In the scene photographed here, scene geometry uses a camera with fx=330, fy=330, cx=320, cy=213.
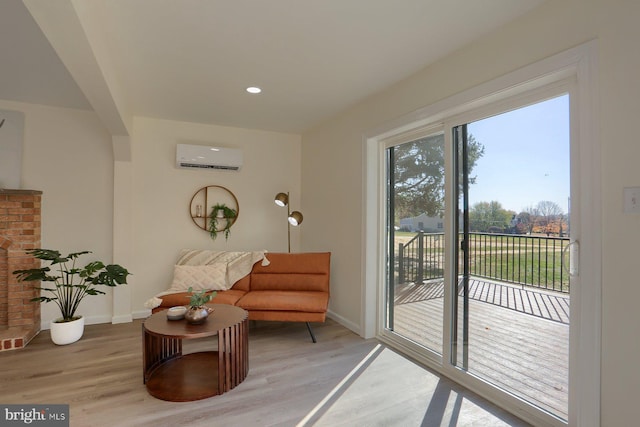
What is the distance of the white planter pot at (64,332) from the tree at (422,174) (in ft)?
11.3

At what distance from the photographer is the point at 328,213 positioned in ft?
14.0

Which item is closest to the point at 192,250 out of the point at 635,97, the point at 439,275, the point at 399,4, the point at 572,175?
the point at 439,275

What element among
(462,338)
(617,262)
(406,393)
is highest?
(617,262)

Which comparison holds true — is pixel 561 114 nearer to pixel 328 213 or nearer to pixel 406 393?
pixel 406 393

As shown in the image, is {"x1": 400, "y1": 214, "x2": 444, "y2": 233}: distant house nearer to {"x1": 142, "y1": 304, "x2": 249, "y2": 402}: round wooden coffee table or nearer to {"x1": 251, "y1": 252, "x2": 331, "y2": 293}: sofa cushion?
{"x1": 251, "y1": 252, "x2": 331, "y2": 293}: sofa cushion

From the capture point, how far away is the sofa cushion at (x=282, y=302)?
3.33 meters

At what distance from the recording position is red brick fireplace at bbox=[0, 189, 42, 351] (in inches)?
133

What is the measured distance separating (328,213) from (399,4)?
266 cm

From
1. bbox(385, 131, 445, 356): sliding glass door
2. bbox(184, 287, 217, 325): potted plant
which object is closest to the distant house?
bbox(385, 131, 445, 356): sliding glass door

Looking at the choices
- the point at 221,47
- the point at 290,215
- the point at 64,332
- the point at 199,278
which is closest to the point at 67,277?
the point at 64,332

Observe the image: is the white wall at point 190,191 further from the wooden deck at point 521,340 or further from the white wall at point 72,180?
the wooden deck at point 521,340

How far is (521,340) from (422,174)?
1.54m

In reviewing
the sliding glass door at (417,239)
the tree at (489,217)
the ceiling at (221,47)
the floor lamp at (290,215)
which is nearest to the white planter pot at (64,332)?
the ceiling at (221,47)

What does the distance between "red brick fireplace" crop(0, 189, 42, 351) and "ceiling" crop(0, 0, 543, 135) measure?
1121mm
